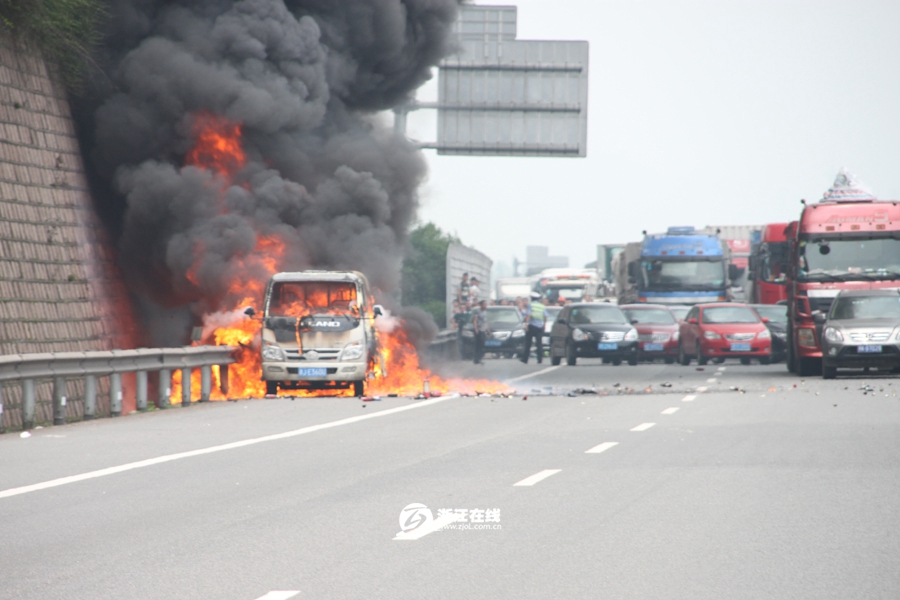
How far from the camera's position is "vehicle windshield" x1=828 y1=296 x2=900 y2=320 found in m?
24.1

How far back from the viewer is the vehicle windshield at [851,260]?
25.1 metres

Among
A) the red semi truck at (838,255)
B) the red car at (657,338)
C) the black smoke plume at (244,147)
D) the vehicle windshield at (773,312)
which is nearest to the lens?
the red semi truck at (838,255)

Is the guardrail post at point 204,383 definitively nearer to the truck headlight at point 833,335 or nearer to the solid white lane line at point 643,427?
the solid white lane line at point 643,427

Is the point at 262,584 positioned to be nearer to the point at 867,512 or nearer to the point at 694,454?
the point at 867,512

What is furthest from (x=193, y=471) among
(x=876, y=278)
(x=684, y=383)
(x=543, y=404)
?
(x=876, y=278)

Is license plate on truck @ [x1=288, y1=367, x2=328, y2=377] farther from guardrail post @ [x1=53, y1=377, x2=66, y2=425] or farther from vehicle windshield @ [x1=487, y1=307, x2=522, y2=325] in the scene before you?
vehicle windshield @ [x1=487, y1=307, x2=522, y2=325]

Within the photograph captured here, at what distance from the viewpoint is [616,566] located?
257 inches

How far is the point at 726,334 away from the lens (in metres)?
32.3

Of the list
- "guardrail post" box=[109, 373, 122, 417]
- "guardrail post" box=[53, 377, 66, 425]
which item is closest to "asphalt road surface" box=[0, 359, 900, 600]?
"guardrail post" box=[53, 377, 66, 425]

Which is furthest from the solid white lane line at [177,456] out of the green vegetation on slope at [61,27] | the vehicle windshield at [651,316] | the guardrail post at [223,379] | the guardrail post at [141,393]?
the vehicle windshield at [651,316]

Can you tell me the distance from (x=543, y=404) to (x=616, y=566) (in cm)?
1220

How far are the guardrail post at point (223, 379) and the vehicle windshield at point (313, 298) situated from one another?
1227 millimetres

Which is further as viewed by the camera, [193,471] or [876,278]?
[876,278]

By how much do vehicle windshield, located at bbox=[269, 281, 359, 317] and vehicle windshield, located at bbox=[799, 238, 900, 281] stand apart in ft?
30.6
